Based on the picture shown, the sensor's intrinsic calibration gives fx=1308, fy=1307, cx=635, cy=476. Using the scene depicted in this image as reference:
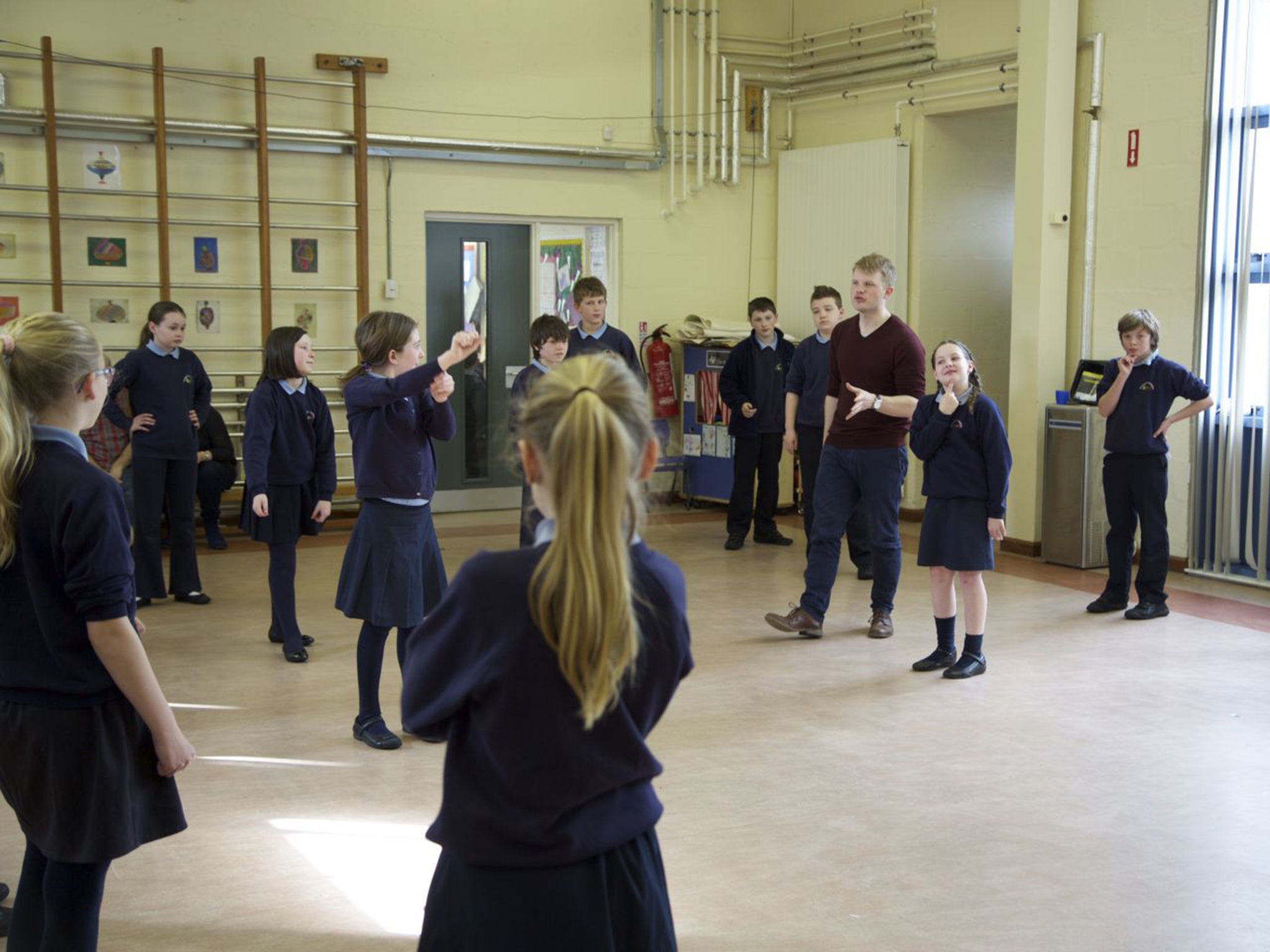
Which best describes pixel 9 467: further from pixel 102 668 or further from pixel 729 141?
pixel 729 141

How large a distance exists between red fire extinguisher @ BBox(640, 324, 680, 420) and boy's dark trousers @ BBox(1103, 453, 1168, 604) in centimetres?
391

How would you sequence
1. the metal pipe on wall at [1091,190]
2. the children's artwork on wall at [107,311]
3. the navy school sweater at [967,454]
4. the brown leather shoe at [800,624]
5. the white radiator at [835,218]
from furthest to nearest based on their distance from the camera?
the white radiator at [835,218] → the children's artwork on wall at [107,311] → the metal pipe on wall at [1091,190] → the brown leather shoe at [800,624] → the navy school sweater at [967,454]

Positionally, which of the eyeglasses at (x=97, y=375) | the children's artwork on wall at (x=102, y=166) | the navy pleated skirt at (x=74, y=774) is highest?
the children's artwork on wall at (x=102, y=166)

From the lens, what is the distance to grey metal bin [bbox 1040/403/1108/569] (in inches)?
299

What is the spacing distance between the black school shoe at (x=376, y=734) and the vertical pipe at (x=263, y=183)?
482 centimetres

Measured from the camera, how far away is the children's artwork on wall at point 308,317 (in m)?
8.98

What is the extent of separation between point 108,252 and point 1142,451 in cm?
632

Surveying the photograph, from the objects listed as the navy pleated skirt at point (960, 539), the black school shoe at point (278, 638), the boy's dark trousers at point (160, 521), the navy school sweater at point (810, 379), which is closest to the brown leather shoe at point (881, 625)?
the navy pleated skirt at point (960, 539)

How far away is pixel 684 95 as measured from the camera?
1007 centimetres

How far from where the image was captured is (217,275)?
28.5 feet

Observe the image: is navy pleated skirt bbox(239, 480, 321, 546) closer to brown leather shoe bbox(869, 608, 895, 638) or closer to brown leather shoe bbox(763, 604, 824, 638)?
brown leather shoe bbox(763, 604, 824, 638)

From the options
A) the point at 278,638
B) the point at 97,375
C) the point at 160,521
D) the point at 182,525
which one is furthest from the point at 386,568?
the point at 160,521

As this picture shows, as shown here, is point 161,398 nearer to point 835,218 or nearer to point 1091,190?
point 835,218

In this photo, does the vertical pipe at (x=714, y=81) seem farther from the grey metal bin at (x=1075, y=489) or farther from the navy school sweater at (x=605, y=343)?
the grey metal bin at (x=1075, y=489)
